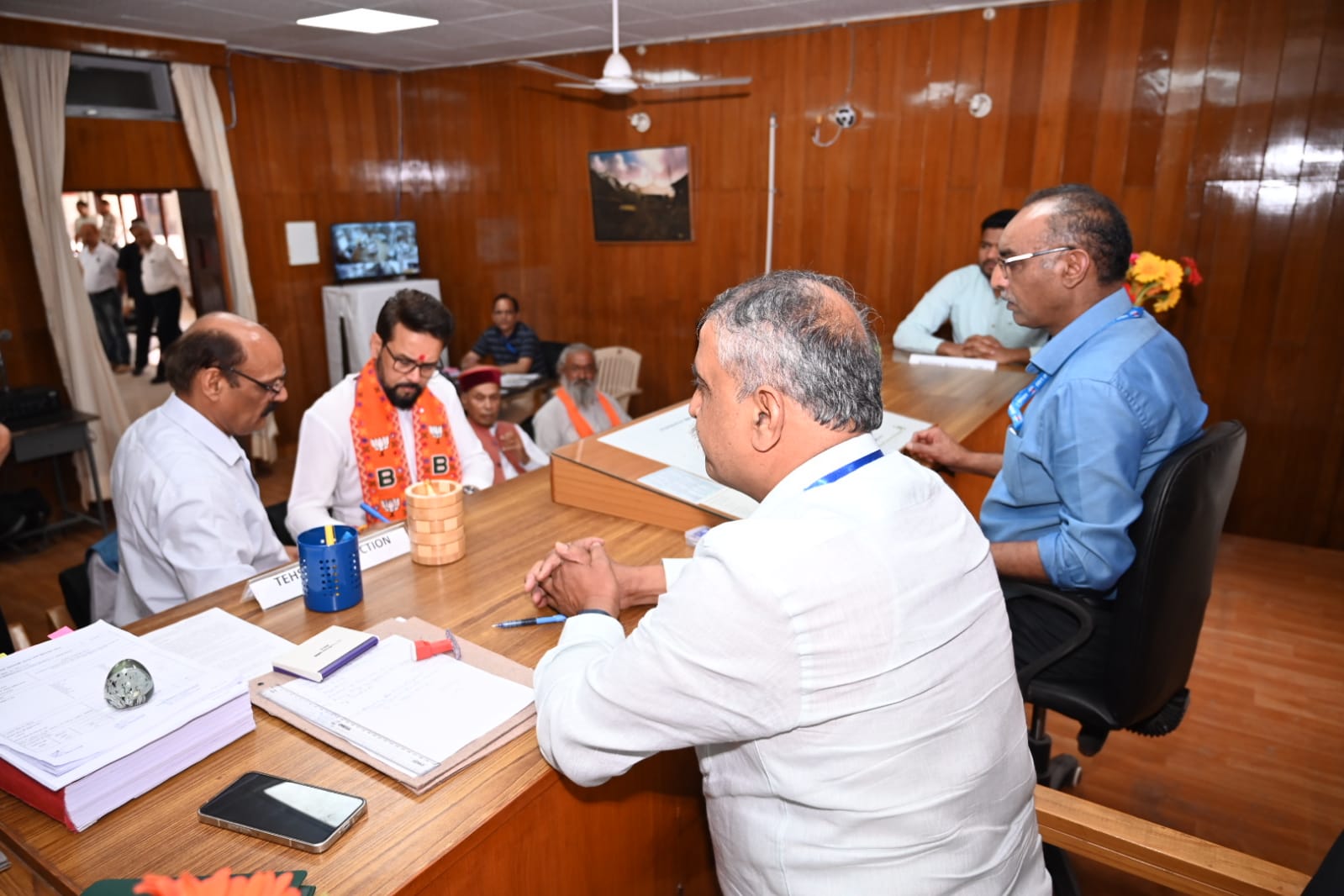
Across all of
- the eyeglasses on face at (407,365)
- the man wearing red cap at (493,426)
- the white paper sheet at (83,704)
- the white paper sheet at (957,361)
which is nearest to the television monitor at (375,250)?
the man wearing red cap at (493,426)

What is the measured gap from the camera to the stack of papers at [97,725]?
3.21 ft

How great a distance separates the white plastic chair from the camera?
6.38 meters

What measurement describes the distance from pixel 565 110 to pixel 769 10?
2.17 m

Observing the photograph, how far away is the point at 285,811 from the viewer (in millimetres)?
983

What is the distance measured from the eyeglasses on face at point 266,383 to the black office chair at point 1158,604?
76.5 inches

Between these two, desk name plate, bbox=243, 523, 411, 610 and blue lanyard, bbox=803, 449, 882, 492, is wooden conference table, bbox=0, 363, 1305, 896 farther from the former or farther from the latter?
blue lanyard, bbox=803, 449, 882, 492

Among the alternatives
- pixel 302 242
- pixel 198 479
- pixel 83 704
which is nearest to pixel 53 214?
pixel 302 242

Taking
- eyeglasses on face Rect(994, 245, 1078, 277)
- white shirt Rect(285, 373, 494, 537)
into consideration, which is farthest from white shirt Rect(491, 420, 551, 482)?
eyeglasses on face Rect(994, 245, 1078, 277)

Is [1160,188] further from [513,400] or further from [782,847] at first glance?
[782,847]

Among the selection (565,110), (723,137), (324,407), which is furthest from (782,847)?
(565,110)

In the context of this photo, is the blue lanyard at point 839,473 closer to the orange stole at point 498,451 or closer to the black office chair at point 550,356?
the orange stole at point 498,451

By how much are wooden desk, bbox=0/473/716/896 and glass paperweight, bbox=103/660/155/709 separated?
11 cm

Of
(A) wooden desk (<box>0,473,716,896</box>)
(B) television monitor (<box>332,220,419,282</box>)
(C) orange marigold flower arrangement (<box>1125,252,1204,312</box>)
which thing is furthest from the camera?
(B) television monitor (<box>332,220,419,282</box>)

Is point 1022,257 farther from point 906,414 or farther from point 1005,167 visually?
point 1005,167
